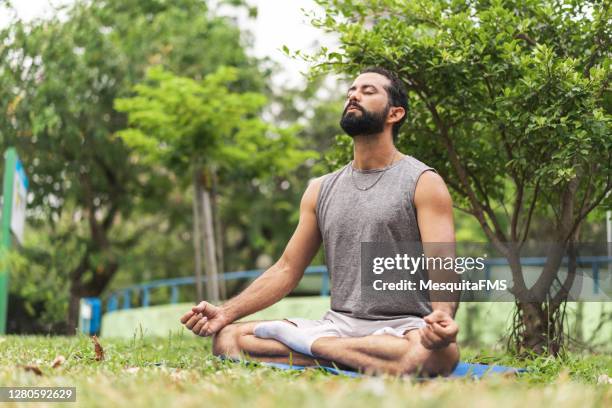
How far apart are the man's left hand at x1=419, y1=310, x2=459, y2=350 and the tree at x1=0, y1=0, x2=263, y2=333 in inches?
406

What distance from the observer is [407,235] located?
3.87m

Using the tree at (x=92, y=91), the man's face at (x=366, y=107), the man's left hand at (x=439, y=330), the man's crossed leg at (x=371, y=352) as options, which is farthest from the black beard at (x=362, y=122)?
the tree at (x=92, y=91)

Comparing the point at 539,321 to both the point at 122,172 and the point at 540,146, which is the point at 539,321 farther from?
the point at 122,172

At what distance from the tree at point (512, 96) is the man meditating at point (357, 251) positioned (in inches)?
27.9

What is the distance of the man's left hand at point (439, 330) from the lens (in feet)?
9.86

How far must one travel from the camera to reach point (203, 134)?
1088 cm

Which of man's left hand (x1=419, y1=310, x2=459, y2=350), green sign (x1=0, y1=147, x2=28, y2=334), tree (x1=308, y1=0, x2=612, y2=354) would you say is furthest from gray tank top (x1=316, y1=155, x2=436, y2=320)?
green sign (x1=0, y1=147, x2=28, y2=334)

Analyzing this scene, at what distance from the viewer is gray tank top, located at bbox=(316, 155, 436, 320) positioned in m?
3.81

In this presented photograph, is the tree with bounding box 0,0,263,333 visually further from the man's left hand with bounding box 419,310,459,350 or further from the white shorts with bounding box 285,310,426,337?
the man's left hand with bounding box 419,310,459,350

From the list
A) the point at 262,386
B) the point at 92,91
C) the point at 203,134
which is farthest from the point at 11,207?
the point at 92,91

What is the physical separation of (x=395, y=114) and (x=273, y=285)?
3.90 ft

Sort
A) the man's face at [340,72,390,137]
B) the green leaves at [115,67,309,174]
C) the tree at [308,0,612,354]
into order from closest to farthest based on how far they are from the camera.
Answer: the man's face at [340,72,390,137] → the tree at [308,0,612,354] → the green leaves at [115,67,309,174]

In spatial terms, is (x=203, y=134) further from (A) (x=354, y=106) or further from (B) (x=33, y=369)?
(B) (x=33, y=369)

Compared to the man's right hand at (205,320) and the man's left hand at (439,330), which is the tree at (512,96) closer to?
the man's left hand at (439,330)
